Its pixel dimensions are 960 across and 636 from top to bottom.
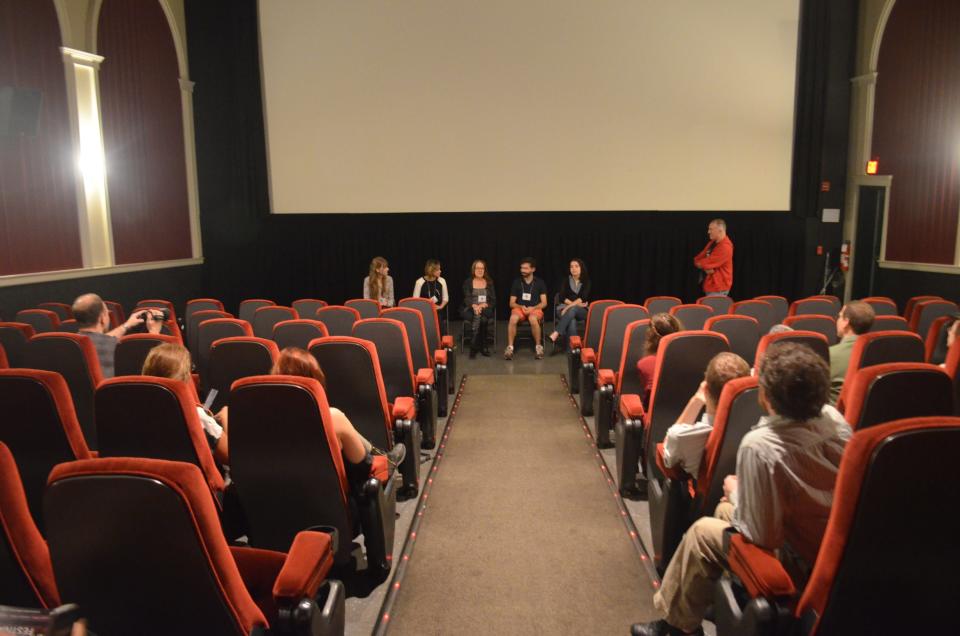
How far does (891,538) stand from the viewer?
49.3 inches

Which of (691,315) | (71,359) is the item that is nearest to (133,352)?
(71,359)

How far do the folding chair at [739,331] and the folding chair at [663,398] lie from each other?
0.84 m

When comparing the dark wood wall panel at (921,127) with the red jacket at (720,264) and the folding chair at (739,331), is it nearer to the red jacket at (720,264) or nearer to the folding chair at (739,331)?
the red jacket at (720,264)

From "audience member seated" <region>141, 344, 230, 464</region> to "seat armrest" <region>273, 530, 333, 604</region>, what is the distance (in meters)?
0.74

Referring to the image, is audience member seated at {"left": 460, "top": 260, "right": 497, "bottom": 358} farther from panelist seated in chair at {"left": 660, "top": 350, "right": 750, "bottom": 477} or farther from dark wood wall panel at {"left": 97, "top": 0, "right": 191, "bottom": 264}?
panelist seated in chair at {"left": 660, "top": 350, "right": 750, "bottom": 477}

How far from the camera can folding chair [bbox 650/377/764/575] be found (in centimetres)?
199

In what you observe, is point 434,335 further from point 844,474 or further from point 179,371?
point 844,474

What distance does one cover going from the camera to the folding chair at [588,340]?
5.09 m

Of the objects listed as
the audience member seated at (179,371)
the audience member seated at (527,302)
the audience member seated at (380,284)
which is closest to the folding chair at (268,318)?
the audience member seated at (179,371)

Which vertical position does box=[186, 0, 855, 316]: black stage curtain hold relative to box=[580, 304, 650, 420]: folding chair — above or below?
above

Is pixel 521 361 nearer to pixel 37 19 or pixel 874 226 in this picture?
pixel 874 226

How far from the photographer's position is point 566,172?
8.26 m

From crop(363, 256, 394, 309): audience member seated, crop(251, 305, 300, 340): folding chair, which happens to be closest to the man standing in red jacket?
crop(363, 256, 394, 309): audience member seated

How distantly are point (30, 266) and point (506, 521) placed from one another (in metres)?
5.76
